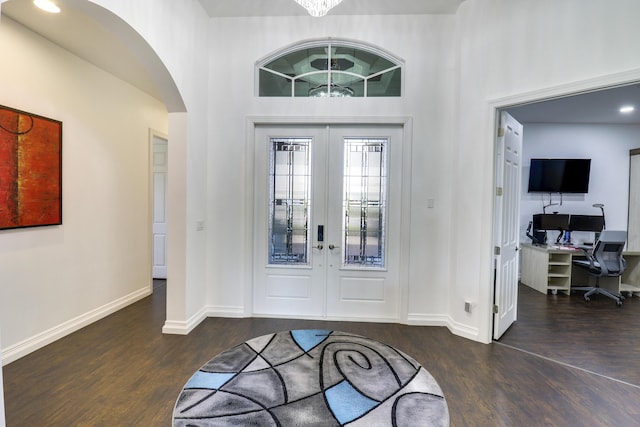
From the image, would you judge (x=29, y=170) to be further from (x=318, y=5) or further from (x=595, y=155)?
(x=595, y=155)

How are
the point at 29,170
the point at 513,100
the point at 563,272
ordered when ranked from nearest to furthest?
the point at 29,170
the point at 513,100
the point at 563,272

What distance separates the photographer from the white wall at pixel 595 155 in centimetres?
519

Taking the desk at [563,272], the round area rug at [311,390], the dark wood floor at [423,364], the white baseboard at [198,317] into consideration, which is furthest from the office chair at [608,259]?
the white baseboard at [198,317]

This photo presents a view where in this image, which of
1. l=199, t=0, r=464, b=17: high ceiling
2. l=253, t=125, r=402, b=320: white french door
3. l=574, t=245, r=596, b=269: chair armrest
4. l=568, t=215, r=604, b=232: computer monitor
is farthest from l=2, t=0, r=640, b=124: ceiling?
l=574, t=245, r=596, b=269: chair armrest

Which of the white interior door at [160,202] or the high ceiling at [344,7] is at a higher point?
the high ceiling at [344,7]

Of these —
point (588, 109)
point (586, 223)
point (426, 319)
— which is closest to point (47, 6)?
point (426, 319)

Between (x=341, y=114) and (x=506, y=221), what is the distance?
7.01ft

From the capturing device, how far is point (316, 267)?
354cm

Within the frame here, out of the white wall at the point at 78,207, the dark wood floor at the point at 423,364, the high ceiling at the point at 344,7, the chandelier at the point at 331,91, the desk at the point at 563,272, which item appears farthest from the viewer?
the desk at the point at 563,272

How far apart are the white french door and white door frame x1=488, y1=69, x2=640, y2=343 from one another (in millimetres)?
922

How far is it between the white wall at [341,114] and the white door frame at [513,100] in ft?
1.47

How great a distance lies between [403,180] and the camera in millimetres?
3359

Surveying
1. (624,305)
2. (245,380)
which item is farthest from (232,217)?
(624,305)

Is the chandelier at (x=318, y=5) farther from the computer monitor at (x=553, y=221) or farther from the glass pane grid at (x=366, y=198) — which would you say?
the computer monitor at (x=553, y=221)
